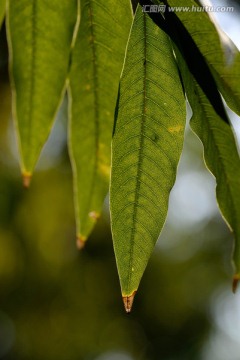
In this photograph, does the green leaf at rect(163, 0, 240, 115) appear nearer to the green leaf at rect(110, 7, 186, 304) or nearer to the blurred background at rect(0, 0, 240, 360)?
the green leaf at rect(110, 7, 186, 304)

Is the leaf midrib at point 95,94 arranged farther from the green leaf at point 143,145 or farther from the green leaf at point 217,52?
the green leaf at point 217,52

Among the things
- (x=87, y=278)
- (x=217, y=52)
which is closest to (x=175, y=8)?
(x=217, y=52)

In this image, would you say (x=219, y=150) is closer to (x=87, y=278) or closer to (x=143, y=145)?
(x=143, y=145)

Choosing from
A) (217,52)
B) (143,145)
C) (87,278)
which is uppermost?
(217,52)

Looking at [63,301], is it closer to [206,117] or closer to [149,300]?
[149,300]

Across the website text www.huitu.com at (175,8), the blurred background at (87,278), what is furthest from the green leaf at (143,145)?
the blurred background at (87,278)

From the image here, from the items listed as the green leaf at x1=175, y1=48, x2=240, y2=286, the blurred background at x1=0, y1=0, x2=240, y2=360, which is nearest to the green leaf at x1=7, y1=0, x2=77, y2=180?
the green leaf at x1=175, y1=48, x2=240, y2=286
